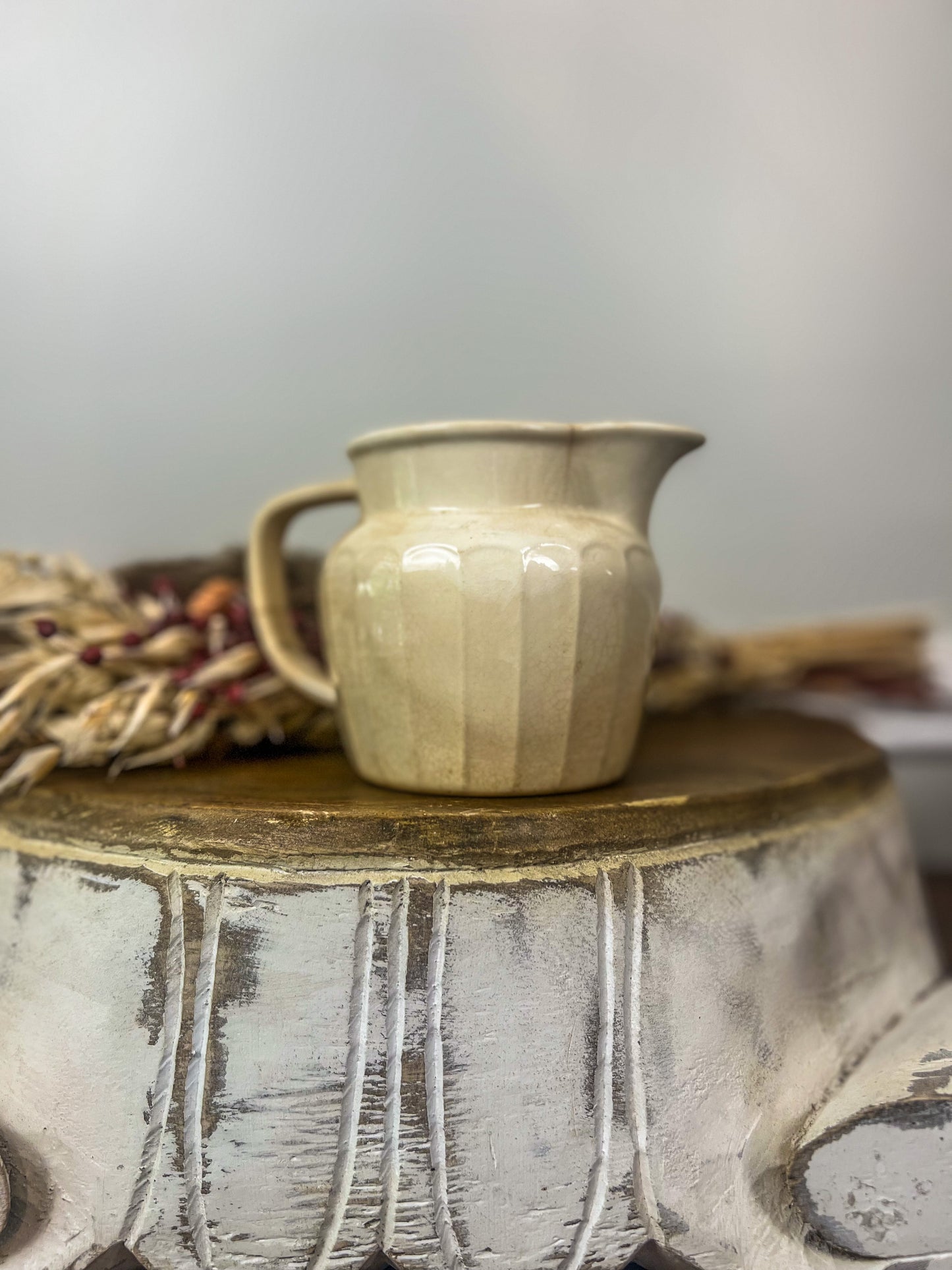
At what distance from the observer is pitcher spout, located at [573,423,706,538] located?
1.66 feet

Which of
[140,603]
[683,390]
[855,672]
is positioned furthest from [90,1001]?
[855,672]

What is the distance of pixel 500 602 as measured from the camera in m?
0.48

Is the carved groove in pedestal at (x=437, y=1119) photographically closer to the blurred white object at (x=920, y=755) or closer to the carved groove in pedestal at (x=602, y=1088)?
the carved groove in pedestal at (x=602, y=1088)

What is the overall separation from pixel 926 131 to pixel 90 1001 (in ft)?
3.39

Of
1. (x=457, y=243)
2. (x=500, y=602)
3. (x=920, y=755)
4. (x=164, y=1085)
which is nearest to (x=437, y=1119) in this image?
(x=164, y=1085)

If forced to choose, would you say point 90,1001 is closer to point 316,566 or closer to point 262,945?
point 262,945

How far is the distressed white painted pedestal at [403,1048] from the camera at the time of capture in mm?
428

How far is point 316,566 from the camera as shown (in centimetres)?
77

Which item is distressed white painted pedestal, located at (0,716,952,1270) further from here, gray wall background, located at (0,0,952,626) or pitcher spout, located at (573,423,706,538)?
gray wall background, located at (0,0,952,626)

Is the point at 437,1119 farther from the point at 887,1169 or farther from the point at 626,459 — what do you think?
the point at 626,459

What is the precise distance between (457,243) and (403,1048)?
66 cm

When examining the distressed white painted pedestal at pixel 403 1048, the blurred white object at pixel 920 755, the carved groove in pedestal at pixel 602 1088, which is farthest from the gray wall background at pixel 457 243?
the carved groove in pedestal at pixel 602 1088

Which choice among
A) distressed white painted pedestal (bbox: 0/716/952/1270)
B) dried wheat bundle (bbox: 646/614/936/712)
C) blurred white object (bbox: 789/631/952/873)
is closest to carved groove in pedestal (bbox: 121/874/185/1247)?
distressed white painted pedestal (bbox: 0/716/952/1270)

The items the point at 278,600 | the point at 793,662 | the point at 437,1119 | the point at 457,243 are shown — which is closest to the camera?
the point at 437,1119
